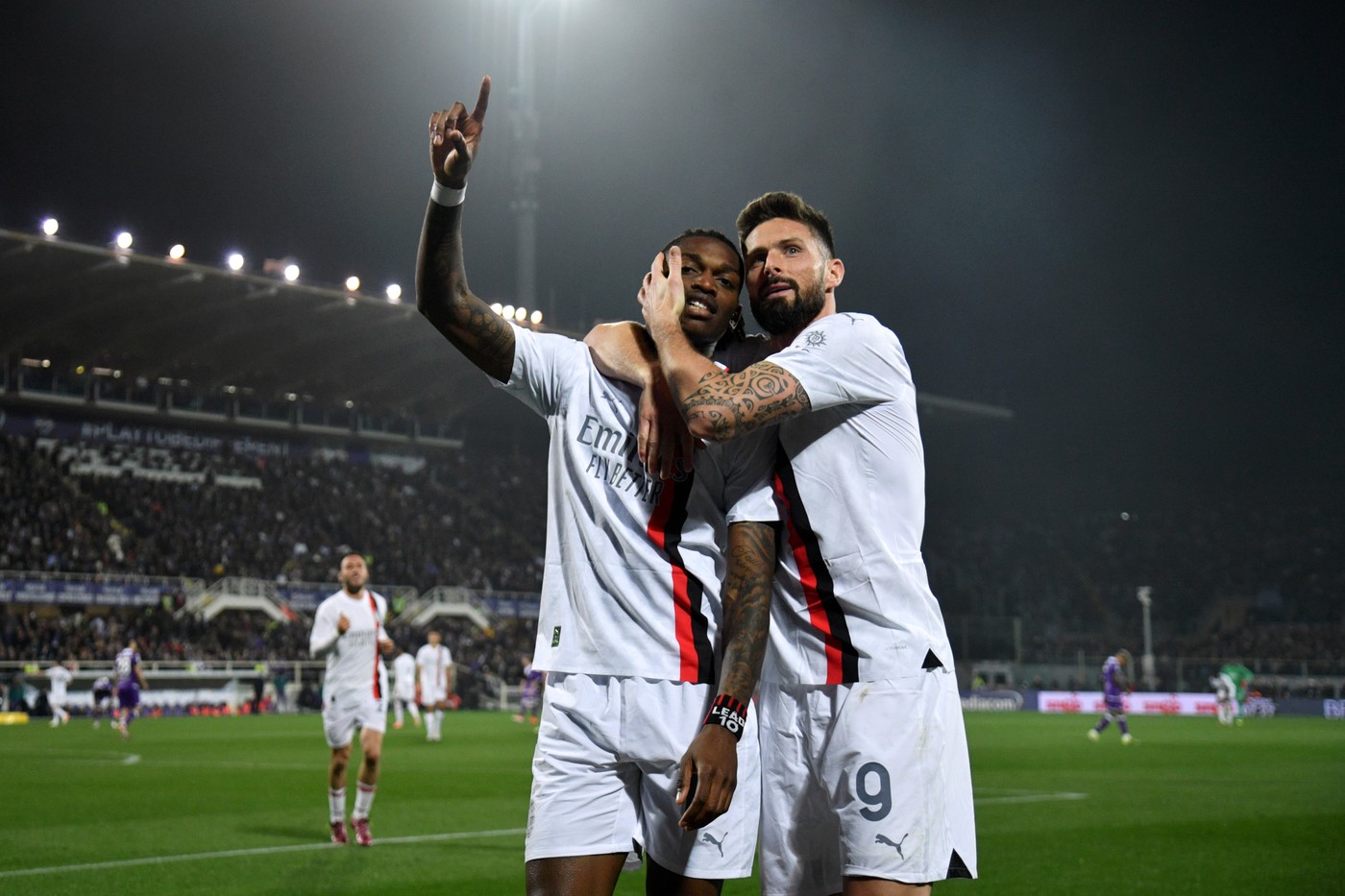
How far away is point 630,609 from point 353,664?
28.8 ft

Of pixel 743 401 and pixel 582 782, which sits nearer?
pixel 743 401

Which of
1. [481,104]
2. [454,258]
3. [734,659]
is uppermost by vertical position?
[481,104]

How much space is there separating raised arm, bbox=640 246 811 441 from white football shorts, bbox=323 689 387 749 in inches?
339

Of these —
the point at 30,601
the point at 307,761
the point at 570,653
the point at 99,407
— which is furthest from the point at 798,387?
the point at 99,407

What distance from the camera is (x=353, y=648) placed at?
11820mm

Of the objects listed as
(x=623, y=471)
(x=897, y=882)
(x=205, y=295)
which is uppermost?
(x=205, y=295)

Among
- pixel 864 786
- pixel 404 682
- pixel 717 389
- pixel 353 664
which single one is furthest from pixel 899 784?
pixel 404 682

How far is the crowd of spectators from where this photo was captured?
38938 millimetres

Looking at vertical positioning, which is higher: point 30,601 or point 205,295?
point 205,295

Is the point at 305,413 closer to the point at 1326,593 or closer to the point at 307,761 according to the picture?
the point at 307,761

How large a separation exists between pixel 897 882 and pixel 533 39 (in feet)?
130

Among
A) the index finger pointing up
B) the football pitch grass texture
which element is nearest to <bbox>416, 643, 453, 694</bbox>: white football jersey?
the football pitch grass texture

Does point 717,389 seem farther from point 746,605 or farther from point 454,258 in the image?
point 454,258

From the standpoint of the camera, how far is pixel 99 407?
1666 inches
